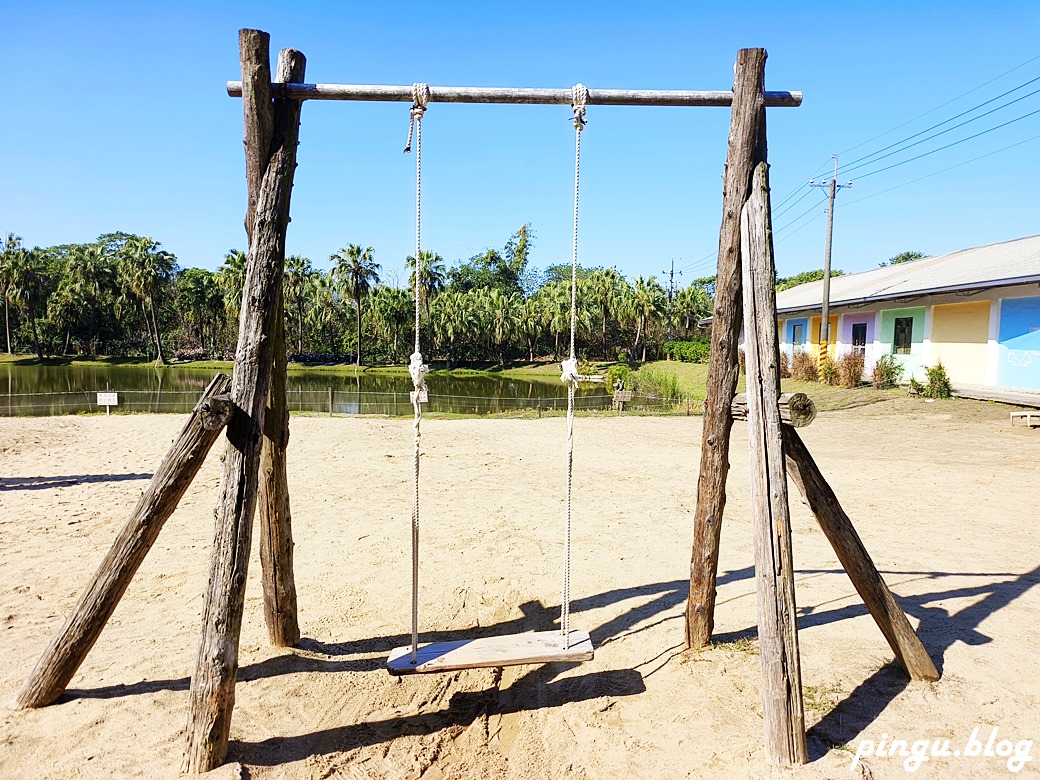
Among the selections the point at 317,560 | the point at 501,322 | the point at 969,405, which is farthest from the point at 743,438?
the point at 501,322

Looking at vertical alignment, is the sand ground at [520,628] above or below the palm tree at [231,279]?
below

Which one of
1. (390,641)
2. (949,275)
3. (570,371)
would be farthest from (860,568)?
(949,275)

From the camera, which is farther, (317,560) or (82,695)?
(317,560)

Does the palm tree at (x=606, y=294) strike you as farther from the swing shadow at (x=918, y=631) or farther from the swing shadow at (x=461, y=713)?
the swing shadow at (x=461, y=713)

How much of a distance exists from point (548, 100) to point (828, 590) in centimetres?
373

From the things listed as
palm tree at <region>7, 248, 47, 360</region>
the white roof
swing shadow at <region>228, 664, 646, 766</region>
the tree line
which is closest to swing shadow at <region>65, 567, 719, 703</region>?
swing shadow at <region>228, 664, 646, 766</region>

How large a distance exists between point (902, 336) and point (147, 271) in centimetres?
4894

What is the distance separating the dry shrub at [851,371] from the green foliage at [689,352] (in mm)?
15651

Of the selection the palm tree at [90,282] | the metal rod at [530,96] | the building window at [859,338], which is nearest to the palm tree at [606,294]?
the building window at [859,338]

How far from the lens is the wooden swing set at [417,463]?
9.07ft

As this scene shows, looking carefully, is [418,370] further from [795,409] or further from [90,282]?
[90,282]

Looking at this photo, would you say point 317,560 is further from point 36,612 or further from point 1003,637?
point 1003,637

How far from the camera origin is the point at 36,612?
13.8 feet

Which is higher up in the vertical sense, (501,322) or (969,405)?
(501,322)
